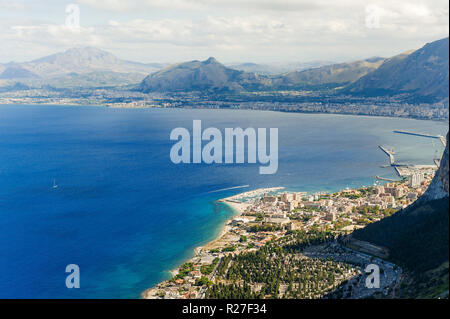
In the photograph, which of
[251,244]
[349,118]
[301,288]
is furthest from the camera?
[349,118]

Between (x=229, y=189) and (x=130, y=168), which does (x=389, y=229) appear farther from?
(x=130, y=168)

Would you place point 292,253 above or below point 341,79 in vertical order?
below

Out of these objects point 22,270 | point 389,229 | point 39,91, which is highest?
point 39,91

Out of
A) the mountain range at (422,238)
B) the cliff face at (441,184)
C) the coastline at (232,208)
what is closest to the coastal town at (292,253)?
the coastline at (232,208)

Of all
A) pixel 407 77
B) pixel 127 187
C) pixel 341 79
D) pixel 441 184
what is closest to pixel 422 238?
pixel 441 184

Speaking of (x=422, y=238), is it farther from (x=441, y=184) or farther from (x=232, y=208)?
(x=232, y=208)

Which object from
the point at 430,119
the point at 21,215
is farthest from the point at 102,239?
the point at 430,119
